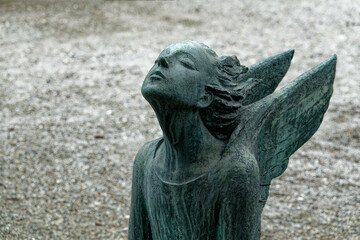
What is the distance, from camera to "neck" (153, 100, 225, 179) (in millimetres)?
3080

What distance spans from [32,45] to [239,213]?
6.69 metres

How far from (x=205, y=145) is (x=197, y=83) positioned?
12.8 inches

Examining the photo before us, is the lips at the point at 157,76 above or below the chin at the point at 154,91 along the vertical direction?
above

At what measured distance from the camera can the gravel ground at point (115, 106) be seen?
19.3ft

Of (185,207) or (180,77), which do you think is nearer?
(180,77)

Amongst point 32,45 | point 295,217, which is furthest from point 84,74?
point 295,217

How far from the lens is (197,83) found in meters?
3.05

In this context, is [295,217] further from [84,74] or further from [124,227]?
[84,74]

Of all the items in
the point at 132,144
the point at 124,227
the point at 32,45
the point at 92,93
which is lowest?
the point at 124,227

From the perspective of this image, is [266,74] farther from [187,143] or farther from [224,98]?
[187,143]

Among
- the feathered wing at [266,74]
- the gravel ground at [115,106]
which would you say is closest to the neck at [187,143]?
the feathered wing at [266,74]

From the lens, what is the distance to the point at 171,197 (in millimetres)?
3170

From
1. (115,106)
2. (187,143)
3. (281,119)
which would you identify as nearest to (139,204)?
(187,143)

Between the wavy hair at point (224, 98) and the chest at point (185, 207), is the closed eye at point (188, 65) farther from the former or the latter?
the chest at point (185, 207)
